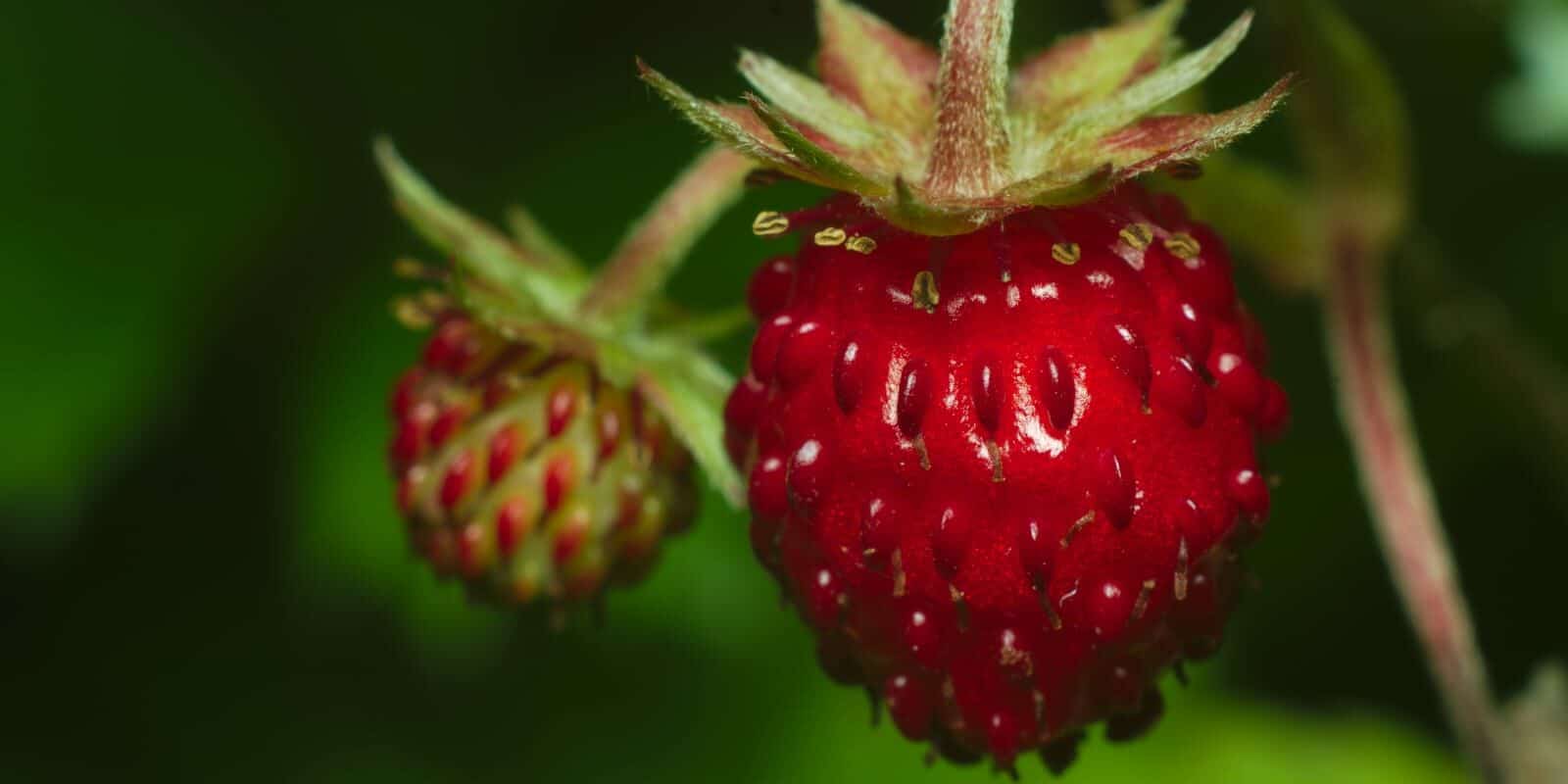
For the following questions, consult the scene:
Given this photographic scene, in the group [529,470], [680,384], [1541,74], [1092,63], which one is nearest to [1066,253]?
[1092,63]

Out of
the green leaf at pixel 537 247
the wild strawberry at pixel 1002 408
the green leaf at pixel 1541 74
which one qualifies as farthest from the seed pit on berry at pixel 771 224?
the green leaf at pixel 1541 74

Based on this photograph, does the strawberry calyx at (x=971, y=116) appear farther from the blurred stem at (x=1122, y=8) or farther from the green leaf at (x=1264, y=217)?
the green leaf at (x=1264, y=217)

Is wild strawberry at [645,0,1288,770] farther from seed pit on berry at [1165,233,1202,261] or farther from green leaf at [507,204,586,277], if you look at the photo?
green leaf at [507,204,586,277]

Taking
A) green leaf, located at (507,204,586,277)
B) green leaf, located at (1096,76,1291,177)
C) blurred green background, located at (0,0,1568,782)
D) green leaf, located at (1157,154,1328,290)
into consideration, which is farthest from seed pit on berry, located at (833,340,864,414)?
blurred green background, located at (0,0,1568,782)

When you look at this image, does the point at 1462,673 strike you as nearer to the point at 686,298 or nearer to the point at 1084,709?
the point at 1084,709

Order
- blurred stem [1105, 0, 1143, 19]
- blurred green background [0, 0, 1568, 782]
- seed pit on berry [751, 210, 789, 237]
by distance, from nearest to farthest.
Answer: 1. seed pit on berry [751, 210, 789, 237]
2. blurred stem [1105, 0, 1143, 19]
3. blurred green background [0, 0, 1568, 782]

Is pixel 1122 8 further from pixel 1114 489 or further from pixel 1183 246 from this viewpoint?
pixel 1114 489

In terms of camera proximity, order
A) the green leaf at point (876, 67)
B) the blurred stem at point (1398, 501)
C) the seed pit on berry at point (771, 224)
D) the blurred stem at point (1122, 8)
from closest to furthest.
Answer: the seed pit on berry at point (771, 224) < the green leaf at point (876, 67) < the blurred stem at point (1122, 8) < the blurred stem at point (1398, 501)
